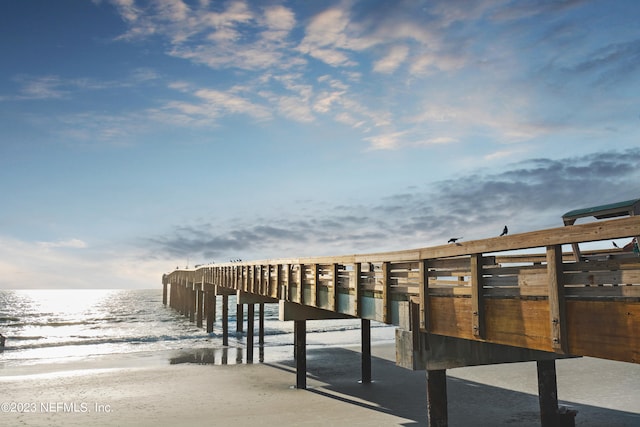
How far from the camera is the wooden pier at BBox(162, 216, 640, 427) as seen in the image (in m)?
5.82

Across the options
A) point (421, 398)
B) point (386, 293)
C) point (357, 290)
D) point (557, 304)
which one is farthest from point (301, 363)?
point (557, 304)

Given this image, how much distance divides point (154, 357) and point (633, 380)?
84.6ft

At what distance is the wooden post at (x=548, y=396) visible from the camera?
1269cm

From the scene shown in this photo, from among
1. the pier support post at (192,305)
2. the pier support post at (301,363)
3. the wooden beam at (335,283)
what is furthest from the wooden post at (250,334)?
the pier support post at (192,305)

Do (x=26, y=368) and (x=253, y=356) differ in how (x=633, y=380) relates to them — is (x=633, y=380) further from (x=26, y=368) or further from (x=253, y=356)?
(x=26, y=368)

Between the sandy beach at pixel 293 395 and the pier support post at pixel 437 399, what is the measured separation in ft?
15.5

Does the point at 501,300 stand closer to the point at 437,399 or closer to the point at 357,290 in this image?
the point at 437,399

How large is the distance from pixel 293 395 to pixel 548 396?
30.1 ft

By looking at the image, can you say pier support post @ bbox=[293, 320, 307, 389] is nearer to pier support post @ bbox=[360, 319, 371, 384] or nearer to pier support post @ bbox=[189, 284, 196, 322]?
pier support post @ bbox=[360, 319, 371, 384]

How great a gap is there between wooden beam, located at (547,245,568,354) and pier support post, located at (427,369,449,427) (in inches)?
161

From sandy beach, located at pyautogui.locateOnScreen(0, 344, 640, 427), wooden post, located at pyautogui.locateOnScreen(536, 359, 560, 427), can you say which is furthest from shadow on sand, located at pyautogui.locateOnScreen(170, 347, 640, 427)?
wooden post, located at pyautogui.locateOnScreen(536, 359, 560, 427)

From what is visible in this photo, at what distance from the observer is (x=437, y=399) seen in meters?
10.1

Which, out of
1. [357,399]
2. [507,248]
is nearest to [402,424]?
[357,399]

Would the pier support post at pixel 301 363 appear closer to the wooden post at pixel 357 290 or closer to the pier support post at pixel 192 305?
the wooden post at pixel 357 290
